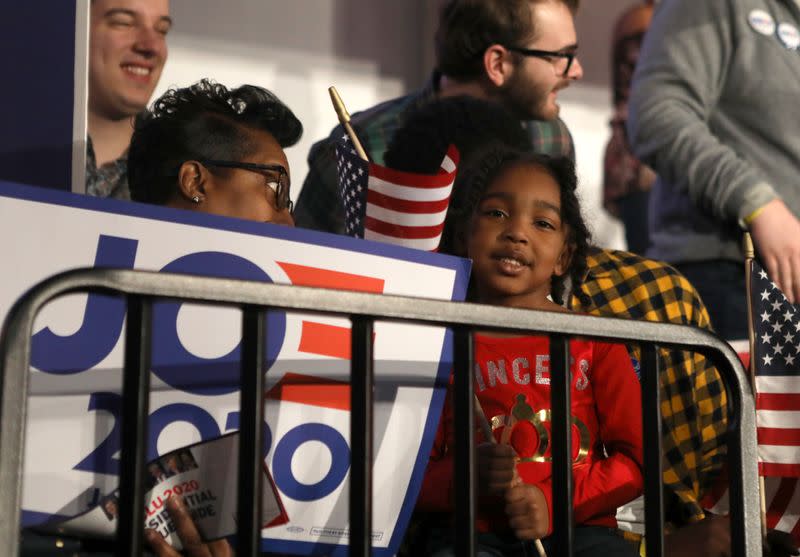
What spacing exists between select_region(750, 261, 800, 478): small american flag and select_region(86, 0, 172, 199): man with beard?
4.98 feet

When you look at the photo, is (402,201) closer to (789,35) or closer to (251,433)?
(251,433)

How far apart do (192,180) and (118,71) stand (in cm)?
63

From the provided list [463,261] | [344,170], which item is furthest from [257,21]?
[463,261]

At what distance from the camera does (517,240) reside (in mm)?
2992

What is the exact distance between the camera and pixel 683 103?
12.3ft

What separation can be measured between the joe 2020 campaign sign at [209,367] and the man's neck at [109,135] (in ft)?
3.61

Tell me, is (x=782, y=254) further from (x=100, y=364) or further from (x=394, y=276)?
(x=100, y=364)

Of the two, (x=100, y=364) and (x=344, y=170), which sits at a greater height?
(x=344, y=170)

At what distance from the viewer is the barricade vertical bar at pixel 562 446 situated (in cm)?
211

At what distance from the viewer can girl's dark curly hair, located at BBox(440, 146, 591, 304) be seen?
3133 millimetres

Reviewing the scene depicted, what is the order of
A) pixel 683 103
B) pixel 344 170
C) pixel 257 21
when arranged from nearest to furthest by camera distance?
pixel 344 170
pixel 683 103
pixel 257 21

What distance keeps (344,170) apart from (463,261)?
609 mm

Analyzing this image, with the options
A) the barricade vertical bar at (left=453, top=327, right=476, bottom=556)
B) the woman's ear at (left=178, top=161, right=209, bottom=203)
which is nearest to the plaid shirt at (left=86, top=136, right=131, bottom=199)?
the woman's ear at (left=178, top=161, right=209, bottom=203)

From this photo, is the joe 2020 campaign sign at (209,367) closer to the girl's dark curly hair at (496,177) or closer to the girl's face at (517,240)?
the girl's face at (517,240)
